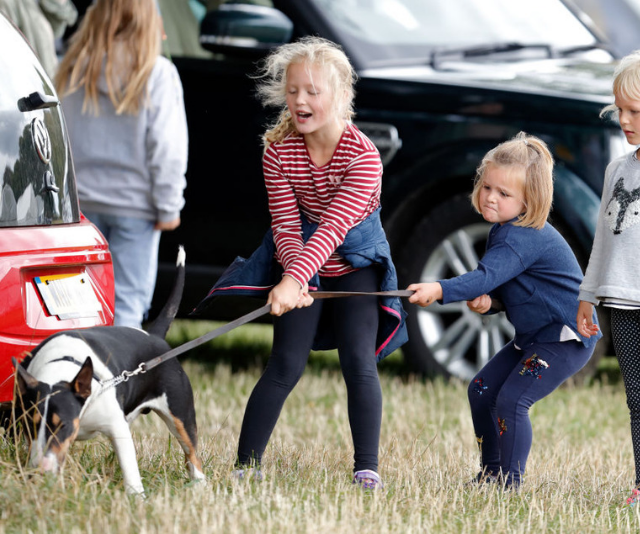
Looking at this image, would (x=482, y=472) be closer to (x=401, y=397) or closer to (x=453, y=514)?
(x=453, y=514)

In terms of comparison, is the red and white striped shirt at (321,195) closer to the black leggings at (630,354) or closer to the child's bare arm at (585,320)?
the child's bare arm at (585,320)

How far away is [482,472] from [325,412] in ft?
5.61

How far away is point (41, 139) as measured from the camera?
3631 mm

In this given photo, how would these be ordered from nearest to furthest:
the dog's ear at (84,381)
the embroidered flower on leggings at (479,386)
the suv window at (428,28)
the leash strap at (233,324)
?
the dog's ear at (84,381) < the leash strap at (233,324) < the embroidered flower on leggings at (479,386) < the suv window at (428,28)

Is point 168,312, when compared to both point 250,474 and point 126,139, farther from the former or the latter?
point 126,139

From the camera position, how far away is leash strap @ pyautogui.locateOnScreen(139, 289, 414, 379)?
328 centimetres

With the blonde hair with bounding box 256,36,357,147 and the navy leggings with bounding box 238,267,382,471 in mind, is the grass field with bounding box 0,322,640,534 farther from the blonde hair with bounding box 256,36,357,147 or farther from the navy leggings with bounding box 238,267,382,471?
the blonde hair with bounding box 256,36,357,147

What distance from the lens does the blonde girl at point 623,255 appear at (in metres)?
3.67

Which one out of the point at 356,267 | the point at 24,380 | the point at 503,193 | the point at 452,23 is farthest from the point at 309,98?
the point at 452,23

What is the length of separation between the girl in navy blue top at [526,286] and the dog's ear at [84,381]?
1368 mm

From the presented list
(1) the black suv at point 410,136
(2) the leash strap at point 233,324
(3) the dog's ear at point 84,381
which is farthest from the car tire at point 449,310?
(3) the dog's ear at point 84,381

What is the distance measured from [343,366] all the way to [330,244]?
0.46m

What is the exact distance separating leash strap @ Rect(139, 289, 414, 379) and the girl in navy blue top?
A: 1.00 feet

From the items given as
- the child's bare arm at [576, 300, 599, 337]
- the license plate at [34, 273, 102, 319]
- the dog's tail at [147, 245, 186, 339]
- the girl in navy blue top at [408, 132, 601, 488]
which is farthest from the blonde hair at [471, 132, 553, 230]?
the license plate at [34, 273, 102, 319]
